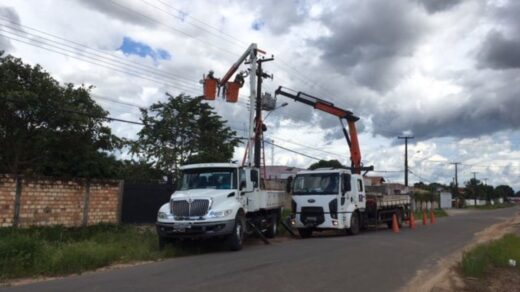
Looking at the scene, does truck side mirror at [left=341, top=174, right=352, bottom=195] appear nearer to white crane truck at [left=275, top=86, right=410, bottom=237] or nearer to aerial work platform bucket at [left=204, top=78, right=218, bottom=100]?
white crane truck at [left=275, top=86, right=410, bottom=237]

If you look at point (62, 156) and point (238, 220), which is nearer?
point (238, 220)

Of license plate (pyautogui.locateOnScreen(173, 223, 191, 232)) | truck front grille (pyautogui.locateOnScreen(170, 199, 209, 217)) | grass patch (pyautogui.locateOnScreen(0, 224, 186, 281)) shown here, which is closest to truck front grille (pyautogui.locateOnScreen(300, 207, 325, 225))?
grass patch (pyautogui.locateOnScreen(0, 224, 186, 281))

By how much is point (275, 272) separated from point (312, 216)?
36.0ft

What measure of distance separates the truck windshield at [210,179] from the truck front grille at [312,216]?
20.4ft

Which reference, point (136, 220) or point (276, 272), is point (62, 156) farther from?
A: point (276, 272)

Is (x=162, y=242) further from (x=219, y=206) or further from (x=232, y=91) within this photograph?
(x=232, y=91)

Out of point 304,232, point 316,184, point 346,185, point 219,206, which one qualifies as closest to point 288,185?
point 316,184

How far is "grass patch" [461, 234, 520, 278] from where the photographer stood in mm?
12141

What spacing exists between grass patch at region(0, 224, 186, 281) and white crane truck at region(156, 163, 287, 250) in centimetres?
80

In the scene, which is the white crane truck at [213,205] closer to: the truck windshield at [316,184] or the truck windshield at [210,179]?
the truck windshield at [210,179]

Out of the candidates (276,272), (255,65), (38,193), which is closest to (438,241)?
(276,272)

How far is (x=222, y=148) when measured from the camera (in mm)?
34031

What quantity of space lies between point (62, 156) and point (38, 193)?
3297 millimetres

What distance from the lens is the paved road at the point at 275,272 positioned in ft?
32.3
